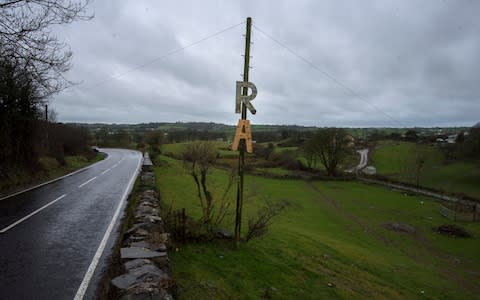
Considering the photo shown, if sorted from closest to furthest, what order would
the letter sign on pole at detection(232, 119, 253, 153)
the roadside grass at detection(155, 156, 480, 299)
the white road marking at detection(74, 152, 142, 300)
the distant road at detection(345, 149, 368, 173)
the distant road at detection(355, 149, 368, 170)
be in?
the white road marking at detection(74, 152, 142, 300) → the roadside grass at detection(155, 156, 480, 299) → the letter sign on pole at detection(232, 119, 253, 153) → the distant road at detection(345, 149, 368, 173) → the distant road at detection(355, 149, 368, 170)

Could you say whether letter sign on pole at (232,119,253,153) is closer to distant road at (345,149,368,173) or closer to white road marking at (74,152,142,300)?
white road marking at (74,152,142,300)

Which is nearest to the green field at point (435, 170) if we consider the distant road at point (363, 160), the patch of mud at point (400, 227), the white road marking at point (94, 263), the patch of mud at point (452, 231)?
the distant road at point (363, 160)

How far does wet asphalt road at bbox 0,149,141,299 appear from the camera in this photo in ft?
17.4

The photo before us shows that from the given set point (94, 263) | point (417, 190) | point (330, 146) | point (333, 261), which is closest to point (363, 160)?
point (330, 146)

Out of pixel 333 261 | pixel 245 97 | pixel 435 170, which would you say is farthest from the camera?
pixel 435 170

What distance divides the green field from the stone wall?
43.1 metres

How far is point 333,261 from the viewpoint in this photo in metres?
11.3

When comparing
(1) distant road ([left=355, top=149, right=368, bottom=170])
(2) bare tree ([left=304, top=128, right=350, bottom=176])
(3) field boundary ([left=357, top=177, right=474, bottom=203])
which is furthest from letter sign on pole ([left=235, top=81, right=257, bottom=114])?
(1) distant road ([left=355, top=149, right=368, bottom=170])

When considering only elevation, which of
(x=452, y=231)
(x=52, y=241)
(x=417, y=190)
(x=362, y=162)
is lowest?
(x=417, y=190)

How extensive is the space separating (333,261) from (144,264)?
8.54m

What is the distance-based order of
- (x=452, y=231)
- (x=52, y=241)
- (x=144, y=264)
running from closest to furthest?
(x=144, y=264)
(x=52, y=241)
(x=452, y=231)

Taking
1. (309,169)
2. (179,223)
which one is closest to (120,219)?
(179,223)

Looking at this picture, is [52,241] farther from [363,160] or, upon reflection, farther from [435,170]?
[363,160]

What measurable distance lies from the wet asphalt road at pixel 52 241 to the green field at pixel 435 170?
43323 millimetres
